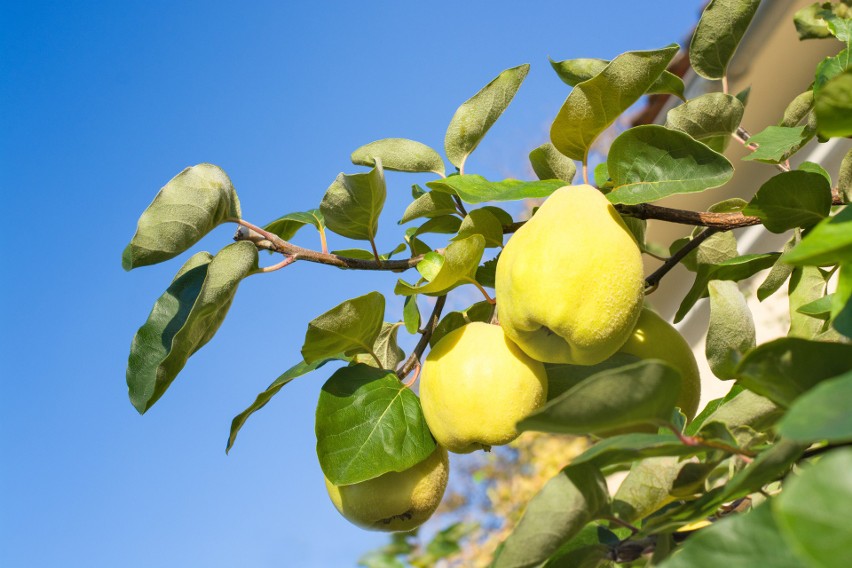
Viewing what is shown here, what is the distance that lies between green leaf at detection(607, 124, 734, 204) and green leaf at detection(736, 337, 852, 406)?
306 millimetres

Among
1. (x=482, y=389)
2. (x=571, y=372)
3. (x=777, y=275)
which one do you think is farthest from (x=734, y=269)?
(x=482, y=389)

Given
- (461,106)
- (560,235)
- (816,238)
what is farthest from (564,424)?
(461,106)

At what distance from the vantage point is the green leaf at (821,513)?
0.30m

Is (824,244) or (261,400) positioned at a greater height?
(824,244)

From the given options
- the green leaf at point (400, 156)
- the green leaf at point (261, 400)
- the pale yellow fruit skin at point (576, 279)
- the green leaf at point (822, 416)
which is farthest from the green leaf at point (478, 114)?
the green leaf at point (822, 416)

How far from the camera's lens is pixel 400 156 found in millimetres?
1112

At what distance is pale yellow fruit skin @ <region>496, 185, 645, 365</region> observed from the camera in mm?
781

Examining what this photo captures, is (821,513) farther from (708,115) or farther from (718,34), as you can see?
(718,34)

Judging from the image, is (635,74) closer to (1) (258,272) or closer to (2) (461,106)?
(2) (461,106)

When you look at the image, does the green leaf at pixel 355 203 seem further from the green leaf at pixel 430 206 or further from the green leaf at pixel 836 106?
the green leaf at pixel 836 106

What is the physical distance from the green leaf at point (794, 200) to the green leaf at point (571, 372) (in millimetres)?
213

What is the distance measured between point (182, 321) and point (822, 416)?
2.49 feet

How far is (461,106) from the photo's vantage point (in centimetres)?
108

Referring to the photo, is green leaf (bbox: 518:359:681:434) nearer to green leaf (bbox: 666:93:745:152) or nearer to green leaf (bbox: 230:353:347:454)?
green leaf (bbox: 230:353:347:454)
